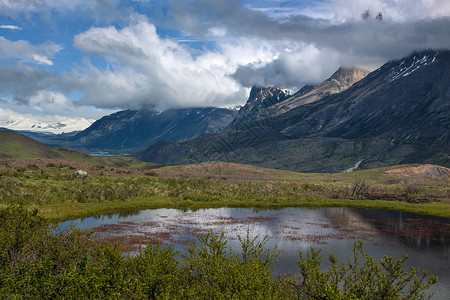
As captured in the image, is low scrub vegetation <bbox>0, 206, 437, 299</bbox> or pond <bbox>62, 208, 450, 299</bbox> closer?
low scrub vegetation <bbox>0, 206, 437, 299</bbox>

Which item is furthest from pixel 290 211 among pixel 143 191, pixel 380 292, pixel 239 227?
pixel 380 292

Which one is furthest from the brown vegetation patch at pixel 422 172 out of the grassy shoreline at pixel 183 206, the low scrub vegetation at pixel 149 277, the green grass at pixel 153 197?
the low scrub vegetation at pixel 149 277

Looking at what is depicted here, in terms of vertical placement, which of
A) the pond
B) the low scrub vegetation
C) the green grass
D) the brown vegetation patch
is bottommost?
the pond

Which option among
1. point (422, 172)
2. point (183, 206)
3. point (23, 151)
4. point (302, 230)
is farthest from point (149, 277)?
point (23, 151)

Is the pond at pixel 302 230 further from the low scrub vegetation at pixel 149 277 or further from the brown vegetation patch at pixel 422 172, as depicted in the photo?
the brown vegetation patch at pixel 422 172

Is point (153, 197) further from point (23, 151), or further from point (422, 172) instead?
point (23, 151)

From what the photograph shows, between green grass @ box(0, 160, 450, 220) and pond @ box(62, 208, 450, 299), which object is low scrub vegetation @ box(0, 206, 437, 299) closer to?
pond @ box(62, 208, 450, 299)

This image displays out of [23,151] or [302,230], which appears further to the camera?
[23,151]

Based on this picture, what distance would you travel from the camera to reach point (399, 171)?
149 m

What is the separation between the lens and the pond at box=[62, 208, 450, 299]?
34.3m

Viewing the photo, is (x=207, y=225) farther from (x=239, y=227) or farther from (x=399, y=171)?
(x=399, y=171)

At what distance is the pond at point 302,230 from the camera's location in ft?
113

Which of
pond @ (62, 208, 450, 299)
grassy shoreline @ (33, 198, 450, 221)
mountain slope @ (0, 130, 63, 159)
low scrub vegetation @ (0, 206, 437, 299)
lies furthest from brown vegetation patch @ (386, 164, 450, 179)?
mountain slope @ (0, 130, 63, 159)

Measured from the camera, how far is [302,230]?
45.2 m
